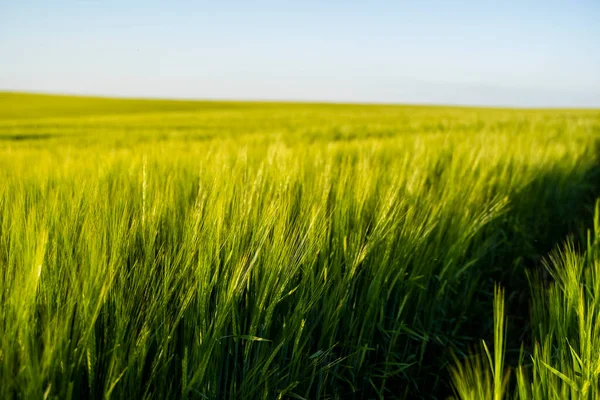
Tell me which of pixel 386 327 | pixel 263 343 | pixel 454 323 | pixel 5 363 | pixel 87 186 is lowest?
pixel 454 323

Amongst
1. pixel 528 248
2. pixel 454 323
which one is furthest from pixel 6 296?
pixel 528 248

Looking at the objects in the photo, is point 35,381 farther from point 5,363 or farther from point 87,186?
point 87,186

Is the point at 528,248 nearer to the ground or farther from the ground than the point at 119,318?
nearer to the ground

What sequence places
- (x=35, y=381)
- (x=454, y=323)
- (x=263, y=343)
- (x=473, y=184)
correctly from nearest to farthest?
(x=35, y=381), (x=263, y=343), (x=454, y=323), (x=473, y=184)

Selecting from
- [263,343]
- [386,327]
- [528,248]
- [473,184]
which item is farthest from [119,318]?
[528,248]

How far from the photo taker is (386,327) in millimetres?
1226

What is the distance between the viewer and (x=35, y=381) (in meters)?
0.52

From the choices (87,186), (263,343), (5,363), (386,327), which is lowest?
(386,327)

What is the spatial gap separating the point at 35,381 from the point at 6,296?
6.3 inches

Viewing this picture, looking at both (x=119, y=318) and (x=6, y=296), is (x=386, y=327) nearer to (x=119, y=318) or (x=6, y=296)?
(x=119, y=318)

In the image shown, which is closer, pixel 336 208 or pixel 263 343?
pixel 263 343

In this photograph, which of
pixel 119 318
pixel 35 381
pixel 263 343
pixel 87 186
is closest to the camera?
pixel 35 381

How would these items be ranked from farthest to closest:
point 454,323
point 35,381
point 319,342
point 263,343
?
1. point 454,323
2. point 319,342
3. point 263,343
4. point 35,381

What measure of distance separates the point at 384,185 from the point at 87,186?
0.96 meters
